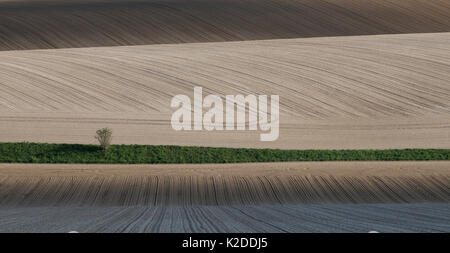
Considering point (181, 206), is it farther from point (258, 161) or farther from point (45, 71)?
point (45, 71)

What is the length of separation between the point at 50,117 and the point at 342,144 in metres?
11.5

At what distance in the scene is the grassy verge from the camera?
19.8 meters

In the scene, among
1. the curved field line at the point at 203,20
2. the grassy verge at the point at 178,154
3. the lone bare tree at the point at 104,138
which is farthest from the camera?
the curved field line at the point at 203,20

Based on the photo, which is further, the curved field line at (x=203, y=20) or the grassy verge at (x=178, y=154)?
the curved field line at (x=203, y=20)

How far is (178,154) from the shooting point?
66.1ft

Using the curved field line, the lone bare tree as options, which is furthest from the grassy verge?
the curved field line

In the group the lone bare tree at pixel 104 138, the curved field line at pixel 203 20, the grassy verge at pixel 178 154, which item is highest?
the curved field line at pixel 203 20

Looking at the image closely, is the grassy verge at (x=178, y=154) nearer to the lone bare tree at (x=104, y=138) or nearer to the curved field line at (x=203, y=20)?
the lone bare tree at (x=104, y=138)

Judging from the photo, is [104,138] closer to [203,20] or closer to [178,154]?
[178,154]

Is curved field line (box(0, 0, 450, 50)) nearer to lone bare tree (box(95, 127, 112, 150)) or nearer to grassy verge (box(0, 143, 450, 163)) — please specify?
lone bare tree (box(95, 127, 112, 150))

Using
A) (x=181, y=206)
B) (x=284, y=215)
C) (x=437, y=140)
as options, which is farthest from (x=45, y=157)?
(x=437, y=140)

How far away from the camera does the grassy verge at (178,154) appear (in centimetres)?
A: 1978

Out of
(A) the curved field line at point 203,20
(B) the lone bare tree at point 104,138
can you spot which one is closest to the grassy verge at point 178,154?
(B) the lone bare tree at point 104,138

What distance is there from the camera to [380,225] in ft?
36.9
